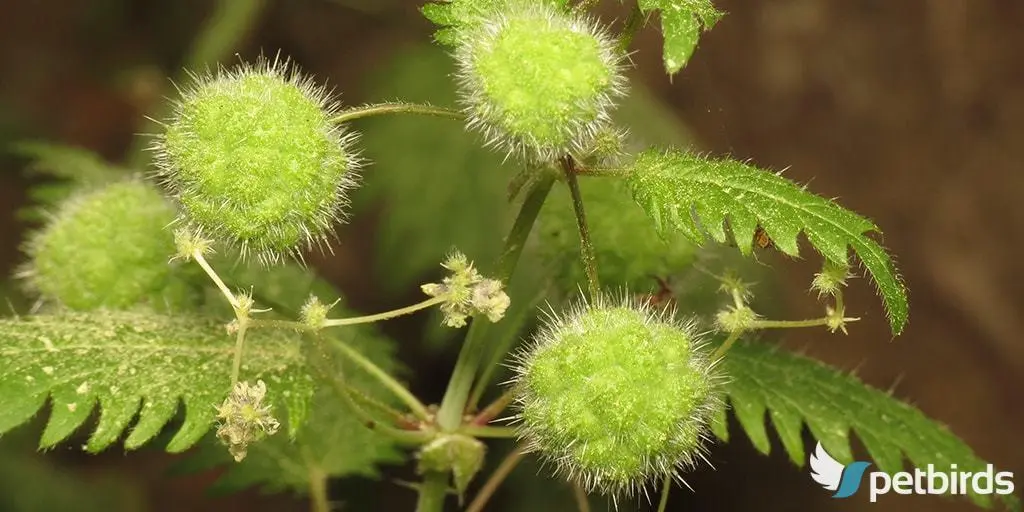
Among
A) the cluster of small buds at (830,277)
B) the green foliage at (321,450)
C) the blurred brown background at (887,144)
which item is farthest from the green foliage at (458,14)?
the blurred brown background at (887,144)

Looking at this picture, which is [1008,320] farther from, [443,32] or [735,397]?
[443,32]

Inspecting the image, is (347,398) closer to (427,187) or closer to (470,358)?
(470,358)

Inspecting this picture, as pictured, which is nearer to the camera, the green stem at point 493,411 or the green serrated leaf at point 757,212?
the green serrated leaf at point 757,212

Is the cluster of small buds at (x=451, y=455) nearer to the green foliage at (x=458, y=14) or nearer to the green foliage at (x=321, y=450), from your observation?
the green foliage at (x=321, y=450)

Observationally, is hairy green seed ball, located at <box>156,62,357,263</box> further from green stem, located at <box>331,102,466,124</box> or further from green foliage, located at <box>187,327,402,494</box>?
green foliage, located at <box>187,327,402,494</box>

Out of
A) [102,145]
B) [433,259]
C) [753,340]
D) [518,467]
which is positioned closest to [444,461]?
[753,340]

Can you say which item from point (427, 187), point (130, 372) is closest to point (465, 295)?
point (130, 372)
